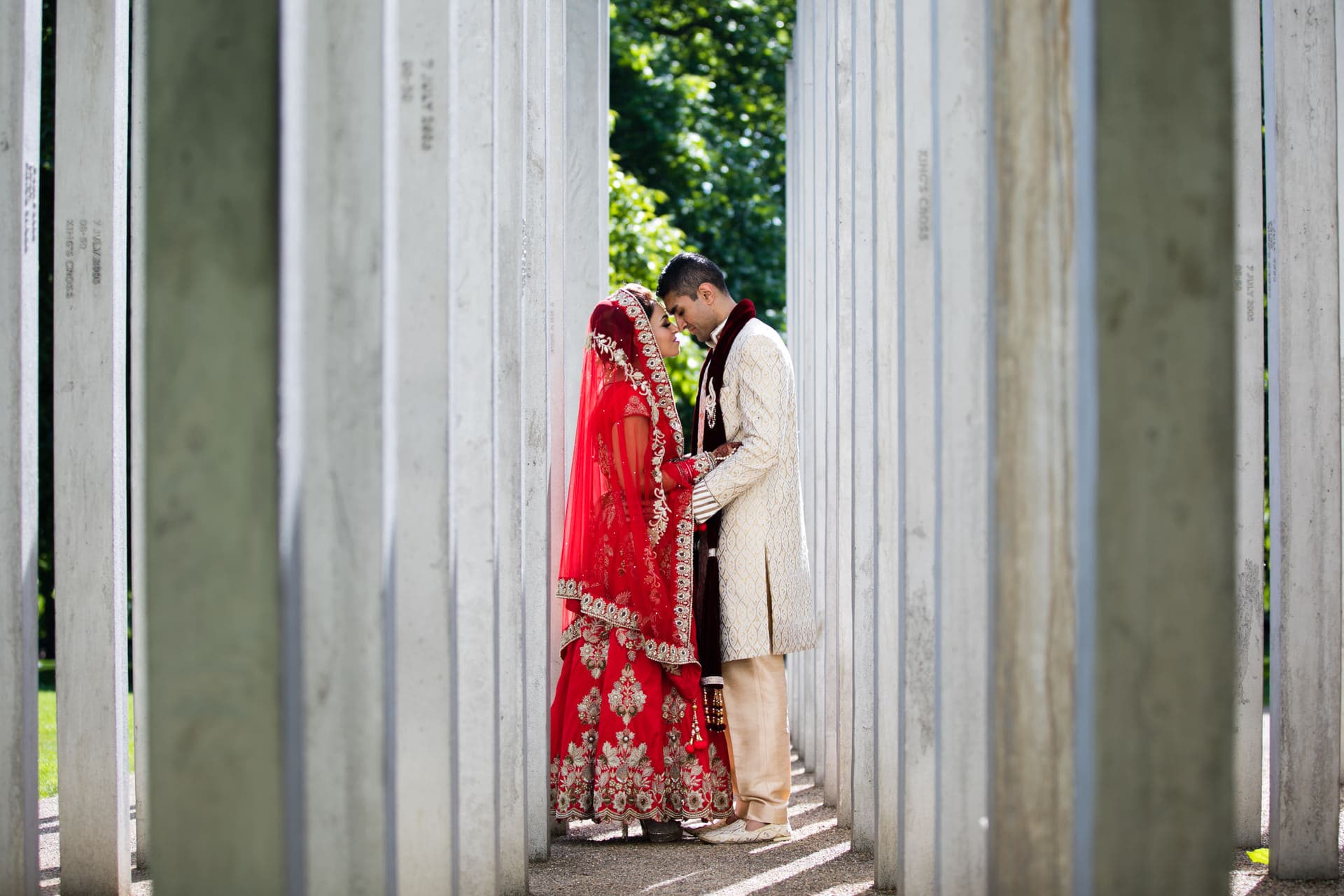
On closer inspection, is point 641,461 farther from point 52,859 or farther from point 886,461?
point 52,859

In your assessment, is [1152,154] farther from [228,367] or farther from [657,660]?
[657,660]

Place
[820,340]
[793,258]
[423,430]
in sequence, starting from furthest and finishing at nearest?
1. [793,258]
2. [820,340]
3. [423,430]

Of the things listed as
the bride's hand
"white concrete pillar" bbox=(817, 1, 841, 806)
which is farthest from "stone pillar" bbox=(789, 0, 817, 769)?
the bride's hand

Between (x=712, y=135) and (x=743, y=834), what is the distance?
14205 millimetres

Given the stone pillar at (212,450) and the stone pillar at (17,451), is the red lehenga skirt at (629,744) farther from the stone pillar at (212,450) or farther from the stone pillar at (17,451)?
the stone pillar at (212,450)

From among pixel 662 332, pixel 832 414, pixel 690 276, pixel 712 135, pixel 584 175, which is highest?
pixel 712 135

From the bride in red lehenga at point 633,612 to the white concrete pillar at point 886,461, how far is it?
1.33 metres

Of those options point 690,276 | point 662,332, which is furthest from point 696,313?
point 662,332

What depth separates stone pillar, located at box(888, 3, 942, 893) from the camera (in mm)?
3971

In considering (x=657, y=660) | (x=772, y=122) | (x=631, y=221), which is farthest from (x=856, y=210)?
(x=772, y=122)

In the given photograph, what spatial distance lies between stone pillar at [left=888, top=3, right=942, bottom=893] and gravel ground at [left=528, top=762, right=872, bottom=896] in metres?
0.80

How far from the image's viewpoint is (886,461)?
476cm

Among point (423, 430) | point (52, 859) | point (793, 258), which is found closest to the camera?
point (423, 430)

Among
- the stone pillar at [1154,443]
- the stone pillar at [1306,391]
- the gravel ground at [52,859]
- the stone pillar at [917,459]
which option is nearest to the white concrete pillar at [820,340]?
the stone pillar at [1306,391]
